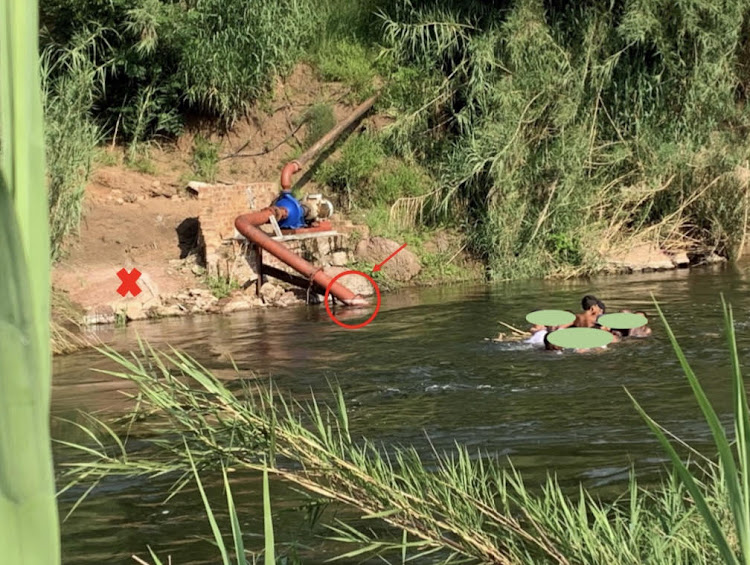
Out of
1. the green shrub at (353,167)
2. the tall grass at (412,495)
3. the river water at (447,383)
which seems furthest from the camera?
the green shrub at (353,167)

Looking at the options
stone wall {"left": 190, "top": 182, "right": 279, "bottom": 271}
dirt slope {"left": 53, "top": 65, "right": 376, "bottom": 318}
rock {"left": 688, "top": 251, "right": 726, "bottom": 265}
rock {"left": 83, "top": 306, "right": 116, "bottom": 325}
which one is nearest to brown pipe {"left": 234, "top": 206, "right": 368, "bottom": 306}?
stone wall {"left": 190, "top": 182, "right": 279, "bottom": 271}

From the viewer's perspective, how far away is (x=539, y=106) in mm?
18844

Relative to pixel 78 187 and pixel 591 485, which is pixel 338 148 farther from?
pixel 591 485

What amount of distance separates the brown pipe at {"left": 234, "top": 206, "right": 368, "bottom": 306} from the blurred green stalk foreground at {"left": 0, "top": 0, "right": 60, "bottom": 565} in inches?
608

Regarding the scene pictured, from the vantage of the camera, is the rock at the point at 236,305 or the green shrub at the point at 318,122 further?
the green shrub at the point at 318,122

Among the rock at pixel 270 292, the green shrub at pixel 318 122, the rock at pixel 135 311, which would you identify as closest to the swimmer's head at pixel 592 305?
the rock at pixel 270 292

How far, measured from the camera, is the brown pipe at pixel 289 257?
1619 cm

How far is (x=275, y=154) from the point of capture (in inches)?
872

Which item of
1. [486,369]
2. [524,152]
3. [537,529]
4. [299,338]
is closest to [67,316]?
[299,338]

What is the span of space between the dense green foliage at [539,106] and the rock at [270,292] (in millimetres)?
3561

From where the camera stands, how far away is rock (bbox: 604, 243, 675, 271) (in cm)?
1812

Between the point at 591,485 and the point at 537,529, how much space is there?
3.48 m

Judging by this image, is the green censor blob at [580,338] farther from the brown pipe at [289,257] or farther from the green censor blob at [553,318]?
the brown pipe at [289,257]

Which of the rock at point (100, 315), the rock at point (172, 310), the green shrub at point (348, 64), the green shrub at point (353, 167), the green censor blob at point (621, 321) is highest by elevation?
the green shrub at point (348, 64)
